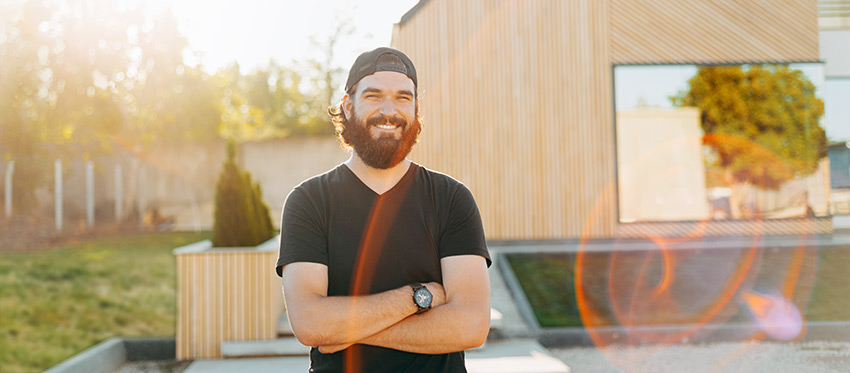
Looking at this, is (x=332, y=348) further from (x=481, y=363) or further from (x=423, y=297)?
(x=481, y=363)

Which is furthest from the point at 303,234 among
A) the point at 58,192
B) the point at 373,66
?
the point at 58,192

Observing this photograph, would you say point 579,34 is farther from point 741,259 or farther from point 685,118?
point 741,259

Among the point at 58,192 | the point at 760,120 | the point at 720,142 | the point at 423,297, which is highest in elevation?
the point at 760,120

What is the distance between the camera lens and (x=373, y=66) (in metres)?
1.69

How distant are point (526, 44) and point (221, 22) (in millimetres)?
5415

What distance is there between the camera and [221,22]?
1005 cm

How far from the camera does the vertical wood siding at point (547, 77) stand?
7953 mm

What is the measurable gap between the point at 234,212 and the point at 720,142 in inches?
317

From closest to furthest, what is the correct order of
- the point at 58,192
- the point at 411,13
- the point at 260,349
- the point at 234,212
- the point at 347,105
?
the point at 347,105 → the point at 260,349 → the point at 234,212 → the point at 411,13 → the point at 58,192

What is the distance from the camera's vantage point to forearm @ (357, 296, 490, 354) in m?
1.60

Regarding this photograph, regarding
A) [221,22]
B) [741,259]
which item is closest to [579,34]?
[741,259]

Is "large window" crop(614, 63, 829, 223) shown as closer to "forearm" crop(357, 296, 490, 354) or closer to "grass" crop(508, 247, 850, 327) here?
"grass" crop(508, 247, 850, 327)

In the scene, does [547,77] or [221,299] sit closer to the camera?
[221,299]

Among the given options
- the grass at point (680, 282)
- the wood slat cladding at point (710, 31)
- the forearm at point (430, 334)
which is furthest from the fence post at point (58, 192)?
the forearm at point (430, 334)
